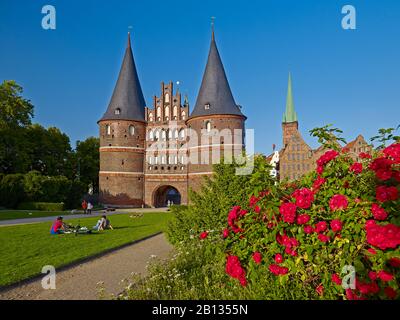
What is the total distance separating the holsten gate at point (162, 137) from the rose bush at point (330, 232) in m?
33.3

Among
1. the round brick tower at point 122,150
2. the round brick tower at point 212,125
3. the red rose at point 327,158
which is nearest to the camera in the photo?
the red rose at point 327,158

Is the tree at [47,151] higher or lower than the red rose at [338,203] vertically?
higher

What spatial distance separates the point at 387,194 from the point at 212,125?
34883 mm

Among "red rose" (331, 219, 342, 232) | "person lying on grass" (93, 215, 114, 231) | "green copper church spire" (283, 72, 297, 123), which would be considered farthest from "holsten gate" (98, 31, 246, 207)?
"red rose" (331, 219, 342, 232)

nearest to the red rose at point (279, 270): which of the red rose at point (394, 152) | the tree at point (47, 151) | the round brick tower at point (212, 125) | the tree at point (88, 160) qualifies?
the red rose at point (394, 152)

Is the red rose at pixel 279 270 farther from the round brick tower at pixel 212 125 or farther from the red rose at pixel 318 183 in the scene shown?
the round brick tower at pixel 212 125

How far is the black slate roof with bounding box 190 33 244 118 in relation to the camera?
3812 centimetres

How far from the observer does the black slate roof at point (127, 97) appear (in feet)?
134

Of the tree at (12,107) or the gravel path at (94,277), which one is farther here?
the tree at (12,107)

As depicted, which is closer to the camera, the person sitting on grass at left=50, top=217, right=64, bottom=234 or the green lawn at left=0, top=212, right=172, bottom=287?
the green lawn at left=0, top=212, right=172, bottom=287

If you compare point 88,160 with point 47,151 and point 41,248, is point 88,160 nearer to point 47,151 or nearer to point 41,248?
point 47,151

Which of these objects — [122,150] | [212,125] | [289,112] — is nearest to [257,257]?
[212,125]

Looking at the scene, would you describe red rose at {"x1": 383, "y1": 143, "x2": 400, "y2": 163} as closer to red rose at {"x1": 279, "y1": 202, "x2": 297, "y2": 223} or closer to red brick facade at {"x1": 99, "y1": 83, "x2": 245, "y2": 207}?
red rose at {"x1": 279, "y1": 202, "x2": 297, "y2": 223}

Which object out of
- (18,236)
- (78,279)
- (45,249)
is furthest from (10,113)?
(78,279)
